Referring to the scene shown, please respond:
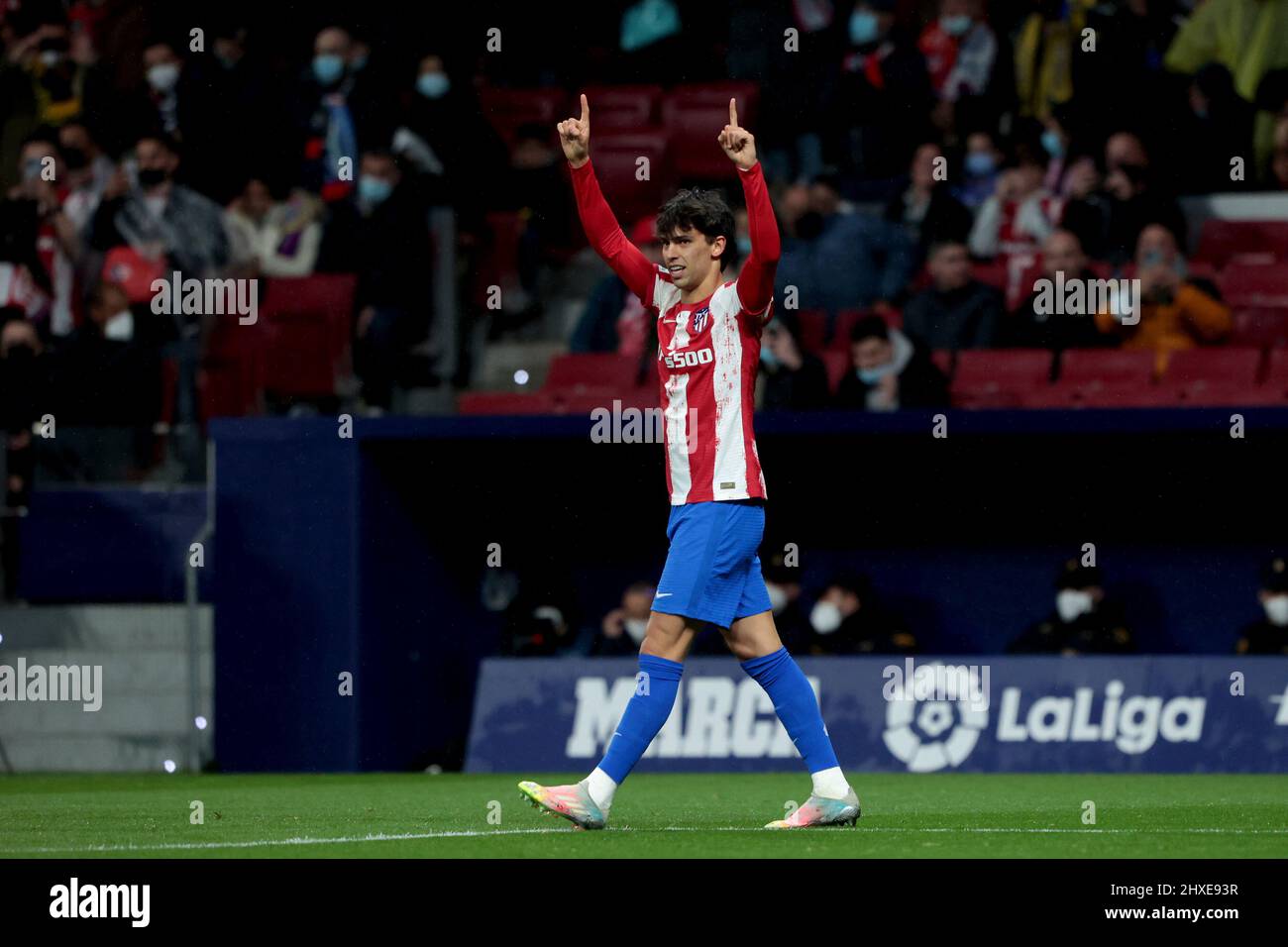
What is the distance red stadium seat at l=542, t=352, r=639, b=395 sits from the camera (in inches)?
555

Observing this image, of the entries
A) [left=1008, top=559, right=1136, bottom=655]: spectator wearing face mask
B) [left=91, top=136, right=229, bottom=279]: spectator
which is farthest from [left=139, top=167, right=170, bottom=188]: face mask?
[left=1008, top=559, right=1136, bottom=655]: spectator wearing face mask

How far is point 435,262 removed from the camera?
1545 centimetres

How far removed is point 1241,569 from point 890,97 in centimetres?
471

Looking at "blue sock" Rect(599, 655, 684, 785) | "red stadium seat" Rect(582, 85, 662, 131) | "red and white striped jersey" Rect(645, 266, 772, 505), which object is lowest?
"blue sock" Rect(599, 655, 684, 785)

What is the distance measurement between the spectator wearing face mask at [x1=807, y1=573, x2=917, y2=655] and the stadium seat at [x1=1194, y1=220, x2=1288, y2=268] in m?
3.67

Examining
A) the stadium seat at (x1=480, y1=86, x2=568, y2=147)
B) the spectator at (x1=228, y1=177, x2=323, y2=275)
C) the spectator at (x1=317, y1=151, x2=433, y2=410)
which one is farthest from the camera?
the stadium seat at (x1=480, y1=86, x2=568, y2=147)

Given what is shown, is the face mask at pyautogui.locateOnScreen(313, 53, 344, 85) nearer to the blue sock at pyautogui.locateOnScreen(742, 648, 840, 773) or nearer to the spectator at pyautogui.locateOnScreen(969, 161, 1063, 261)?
the spectator at pyautogui.locateOnScreen(969, 161, 1063, 261)

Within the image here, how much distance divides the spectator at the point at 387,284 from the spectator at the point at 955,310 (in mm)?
3242

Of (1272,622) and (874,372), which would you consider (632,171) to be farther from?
(1272,622)

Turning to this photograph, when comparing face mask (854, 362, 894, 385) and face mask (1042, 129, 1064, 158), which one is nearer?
face mask (854, 362, 894, 385)

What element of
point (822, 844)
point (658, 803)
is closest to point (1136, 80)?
point (658, 803)

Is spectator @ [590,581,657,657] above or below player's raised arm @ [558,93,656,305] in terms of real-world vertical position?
below

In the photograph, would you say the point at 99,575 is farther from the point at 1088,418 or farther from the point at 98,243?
the point at 1088,418

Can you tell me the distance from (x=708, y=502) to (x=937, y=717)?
5352 mm
